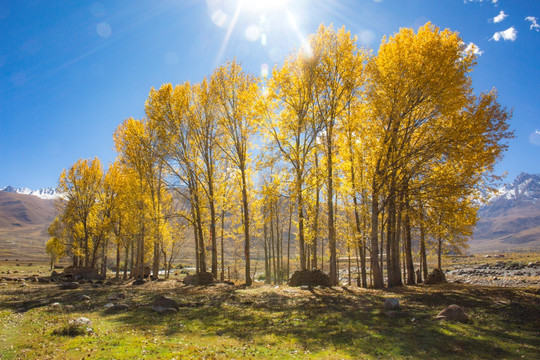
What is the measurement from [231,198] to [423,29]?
66.3 ft

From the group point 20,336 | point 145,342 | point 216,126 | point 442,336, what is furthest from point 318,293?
point 216,126

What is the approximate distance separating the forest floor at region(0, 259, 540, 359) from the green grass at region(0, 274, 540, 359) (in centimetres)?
3

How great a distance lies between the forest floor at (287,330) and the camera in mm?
8648

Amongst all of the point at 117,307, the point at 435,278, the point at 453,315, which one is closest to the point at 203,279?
the point at 117,307

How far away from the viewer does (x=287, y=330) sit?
36.3ft

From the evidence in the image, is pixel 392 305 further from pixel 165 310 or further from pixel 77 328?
pixel 77 328

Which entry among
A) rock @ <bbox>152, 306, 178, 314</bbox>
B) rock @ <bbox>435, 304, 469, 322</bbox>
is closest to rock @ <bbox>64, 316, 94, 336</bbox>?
rock @ <bbox>152, 306, 178, 314</bbox>

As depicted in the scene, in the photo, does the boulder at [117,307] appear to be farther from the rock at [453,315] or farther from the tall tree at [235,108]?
the rock at [453,315]

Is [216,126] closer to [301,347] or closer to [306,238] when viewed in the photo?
[306,238]

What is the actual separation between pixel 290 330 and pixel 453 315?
19.6ft

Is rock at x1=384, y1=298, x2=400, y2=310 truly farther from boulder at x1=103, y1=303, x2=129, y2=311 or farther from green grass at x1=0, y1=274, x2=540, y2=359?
boulder at x1=103, y1=303, x2=129, y2=311

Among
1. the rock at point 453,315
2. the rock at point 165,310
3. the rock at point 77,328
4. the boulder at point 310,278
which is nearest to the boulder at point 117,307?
the rock at point 165,310

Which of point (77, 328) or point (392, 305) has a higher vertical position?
point (77, 328)

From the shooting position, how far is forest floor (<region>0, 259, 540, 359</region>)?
865 cm
